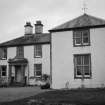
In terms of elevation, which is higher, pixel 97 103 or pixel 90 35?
pixel 90 35

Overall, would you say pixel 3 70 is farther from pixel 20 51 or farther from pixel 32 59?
pixel 32 59

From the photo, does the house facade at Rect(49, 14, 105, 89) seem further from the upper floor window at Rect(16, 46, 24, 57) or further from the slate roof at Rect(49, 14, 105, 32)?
the upper floor window at Rect(16, 46, 24, 57)

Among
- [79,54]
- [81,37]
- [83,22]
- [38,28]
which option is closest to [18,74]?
[38,28]

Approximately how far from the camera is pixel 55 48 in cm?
2333

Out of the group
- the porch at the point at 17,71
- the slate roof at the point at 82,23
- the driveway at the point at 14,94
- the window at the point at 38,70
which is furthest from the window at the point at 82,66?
the porch at the point at 17,71

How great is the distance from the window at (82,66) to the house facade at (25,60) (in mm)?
8419

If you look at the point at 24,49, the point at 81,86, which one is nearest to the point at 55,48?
the point at 81,86

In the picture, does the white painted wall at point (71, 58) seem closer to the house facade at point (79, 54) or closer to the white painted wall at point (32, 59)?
the house facade at point (79, 54)

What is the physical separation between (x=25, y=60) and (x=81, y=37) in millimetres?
11554

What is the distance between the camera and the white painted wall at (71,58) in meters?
21.5

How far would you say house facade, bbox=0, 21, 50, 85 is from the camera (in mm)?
30734

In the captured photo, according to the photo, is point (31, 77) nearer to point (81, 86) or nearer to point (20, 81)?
point (20, 81)

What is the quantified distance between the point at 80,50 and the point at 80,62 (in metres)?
1.21

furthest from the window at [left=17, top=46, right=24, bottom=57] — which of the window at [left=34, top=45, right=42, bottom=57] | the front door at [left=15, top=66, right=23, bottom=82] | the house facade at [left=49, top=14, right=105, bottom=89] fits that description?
the house facade at [left=49, top=14, right=105, bottom=89]
